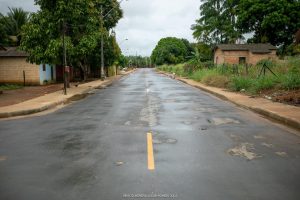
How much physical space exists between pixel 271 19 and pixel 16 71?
4217cm

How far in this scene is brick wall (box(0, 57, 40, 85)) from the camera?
110 feet

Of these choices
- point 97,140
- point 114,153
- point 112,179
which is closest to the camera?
point 112,179

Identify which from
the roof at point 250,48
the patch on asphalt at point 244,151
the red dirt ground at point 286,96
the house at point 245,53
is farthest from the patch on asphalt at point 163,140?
the roof at point 250,48

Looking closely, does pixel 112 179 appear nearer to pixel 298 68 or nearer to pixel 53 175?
pixel 53 175

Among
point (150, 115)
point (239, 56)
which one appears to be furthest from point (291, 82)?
point (239, 56)

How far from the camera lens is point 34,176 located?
5988 mm

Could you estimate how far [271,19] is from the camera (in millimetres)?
59062

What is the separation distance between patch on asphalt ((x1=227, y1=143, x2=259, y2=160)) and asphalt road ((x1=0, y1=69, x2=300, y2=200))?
0.02 metres

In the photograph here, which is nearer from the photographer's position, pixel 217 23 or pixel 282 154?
pixel 282 154

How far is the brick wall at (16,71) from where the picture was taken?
33.6 meters

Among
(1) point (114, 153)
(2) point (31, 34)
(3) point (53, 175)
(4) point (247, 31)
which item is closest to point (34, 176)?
(3) point (53, 175)

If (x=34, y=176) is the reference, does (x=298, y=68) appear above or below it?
above

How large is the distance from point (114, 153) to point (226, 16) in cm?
6582

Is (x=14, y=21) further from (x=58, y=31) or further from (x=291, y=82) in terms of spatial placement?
(x=291, y=82)
